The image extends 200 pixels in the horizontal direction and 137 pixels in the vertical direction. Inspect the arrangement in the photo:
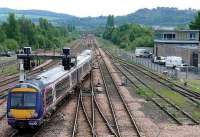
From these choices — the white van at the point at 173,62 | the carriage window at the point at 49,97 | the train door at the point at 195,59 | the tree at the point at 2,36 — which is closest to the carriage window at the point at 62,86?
the carriage window at the point at 49,97

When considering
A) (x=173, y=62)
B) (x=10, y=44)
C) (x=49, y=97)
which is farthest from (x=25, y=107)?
(x=10, y=44)

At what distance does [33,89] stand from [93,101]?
12.7 meters

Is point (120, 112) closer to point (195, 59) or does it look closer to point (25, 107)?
point (25, 107)

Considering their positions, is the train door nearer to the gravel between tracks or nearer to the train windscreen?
the gravel between tracks

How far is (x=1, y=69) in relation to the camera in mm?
69125

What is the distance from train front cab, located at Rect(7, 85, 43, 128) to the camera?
24.6 m

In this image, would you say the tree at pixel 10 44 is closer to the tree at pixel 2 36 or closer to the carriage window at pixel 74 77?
the tree at pixel 2 36

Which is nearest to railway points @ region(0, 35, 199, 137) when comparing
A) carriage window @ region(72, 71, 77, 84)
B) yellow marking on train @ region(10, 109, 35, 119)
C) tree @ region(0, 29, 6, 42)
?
carriage window @ region(72, 71, 77, 84)

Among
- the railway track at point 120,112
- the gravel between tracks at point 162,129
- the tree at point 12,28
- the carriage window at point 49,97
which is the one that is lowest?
the gravel between tracks at point 162,129

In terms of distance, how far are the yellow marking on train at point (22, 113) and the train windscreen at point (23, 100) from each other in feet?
0.70

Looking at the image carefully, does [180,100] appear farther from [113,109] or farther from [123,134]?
[123,134]

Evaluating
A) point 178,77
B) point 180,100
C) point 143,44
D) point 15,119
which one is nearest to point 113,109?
point 180,100

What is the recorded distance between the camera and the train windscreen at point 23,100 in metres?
24.8

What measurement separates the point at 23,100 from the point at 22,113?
0.69 m
